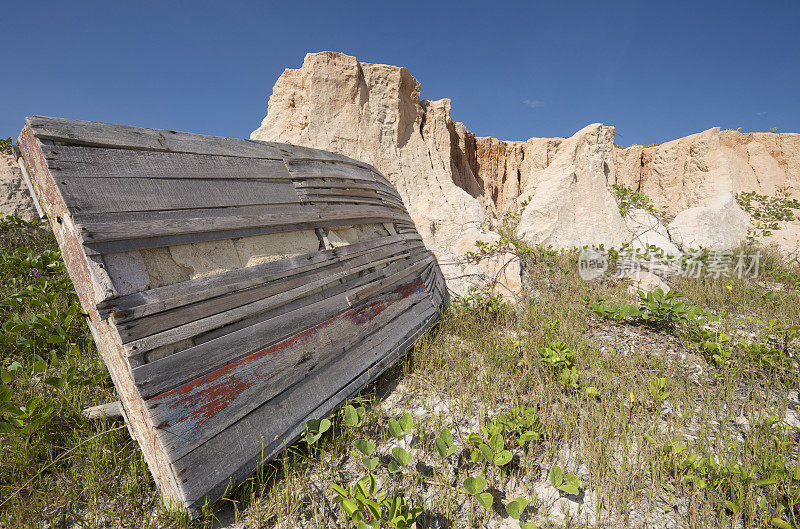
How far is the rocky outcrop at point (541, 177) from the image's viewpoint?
7082 mm

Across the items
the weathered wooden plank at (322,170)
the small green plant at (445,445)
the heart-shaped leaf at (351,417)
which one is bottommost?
the small green plant at (445,445)

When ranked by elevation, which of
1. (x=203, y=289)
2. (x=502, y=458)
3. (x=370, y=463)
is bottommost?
(x=502, y=458)

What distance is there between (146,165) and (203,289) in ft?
2.47

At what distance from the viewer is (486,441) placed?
2.13m

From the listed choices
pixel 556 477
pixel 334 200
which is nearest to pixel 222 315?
pixel 334 200

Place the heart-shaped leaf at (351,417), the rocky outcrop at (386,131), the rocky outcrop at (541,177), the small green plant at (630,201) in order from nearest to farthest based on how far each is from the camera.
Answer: the heart-shaped leaf at (351,417) → the rocky outcrop at (386,131) → the rocky outcrop at (541,177) → the small green plant at (630,201)

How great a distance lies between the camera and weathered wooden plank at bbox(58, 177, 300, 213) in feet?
5.08

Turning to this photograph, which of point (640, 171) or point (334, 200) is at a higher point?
point (334, 200)

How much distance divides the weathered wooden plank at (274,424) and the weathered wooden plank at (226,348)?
1.07ft

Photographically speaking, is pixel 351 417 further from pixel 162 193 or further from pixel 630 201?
pixel 630 201

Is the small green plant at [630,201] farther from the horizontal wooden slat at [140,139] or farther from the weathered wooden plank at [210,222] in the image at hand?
the horizontal wooden slat at [140,139]

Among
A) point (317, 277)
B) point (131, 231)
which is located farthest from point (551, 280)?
point (131, 231)

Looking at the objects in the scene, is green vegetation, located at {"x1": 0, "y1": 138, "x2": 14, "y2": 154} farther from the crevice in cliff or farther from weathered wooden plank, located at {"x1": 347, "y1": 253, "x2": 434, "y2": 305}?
the crevice in cliff

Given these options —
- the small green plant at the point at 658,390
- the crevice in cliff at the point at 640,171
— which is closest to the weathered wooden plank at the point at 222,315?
the small green plant at the point at 658,390
